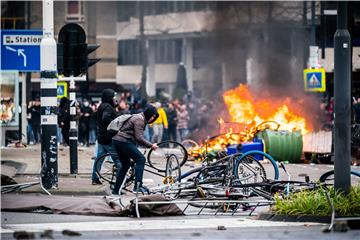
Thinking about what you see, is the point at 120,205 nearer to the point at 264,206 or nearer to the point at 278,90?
the point at 264,206

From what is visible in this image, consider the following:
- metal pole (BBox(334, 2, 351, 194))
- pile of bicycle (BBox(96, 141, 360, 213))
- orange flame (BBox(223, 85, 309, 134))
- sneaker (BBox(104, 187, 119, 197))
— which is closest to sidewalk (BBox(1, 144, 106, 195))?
sneaker (BBox(104, 187, 119, 197))

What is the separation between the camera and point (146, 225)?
12555 millimetres

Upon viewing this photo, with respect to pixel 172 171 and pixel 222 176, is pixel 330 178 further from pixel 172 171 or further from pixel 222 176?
pixel 172 171

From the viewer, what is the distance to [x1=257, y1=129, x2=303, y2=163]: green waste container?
84.4 ft

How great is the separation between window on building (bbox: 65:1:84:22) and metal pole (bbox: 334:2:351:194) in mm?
44215

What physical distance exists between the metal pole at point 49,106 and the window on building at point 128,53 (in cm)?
4223

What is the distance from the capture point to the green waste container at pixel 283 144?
84.4ft

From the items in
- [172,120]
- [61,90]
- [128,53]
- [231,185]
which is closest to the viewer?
[231,185]

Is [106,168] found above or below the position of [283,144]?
above

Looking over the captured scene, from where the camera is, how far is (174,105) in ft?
118

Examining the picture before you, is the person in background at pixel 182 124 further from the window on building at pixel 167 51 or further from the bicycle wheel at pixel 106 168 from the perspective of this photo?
the window on building at pixel 167 51

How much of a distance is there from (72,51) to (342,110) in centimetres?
622

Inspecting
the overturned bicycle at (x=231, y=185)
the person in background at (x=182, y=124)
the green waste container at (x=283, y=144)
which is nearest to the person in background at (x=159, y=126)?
the person in background at (x=182, y=124)

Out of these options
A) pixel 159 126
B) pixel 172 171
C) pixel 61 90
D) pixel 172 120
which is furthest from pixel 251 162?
pixel 172 120
